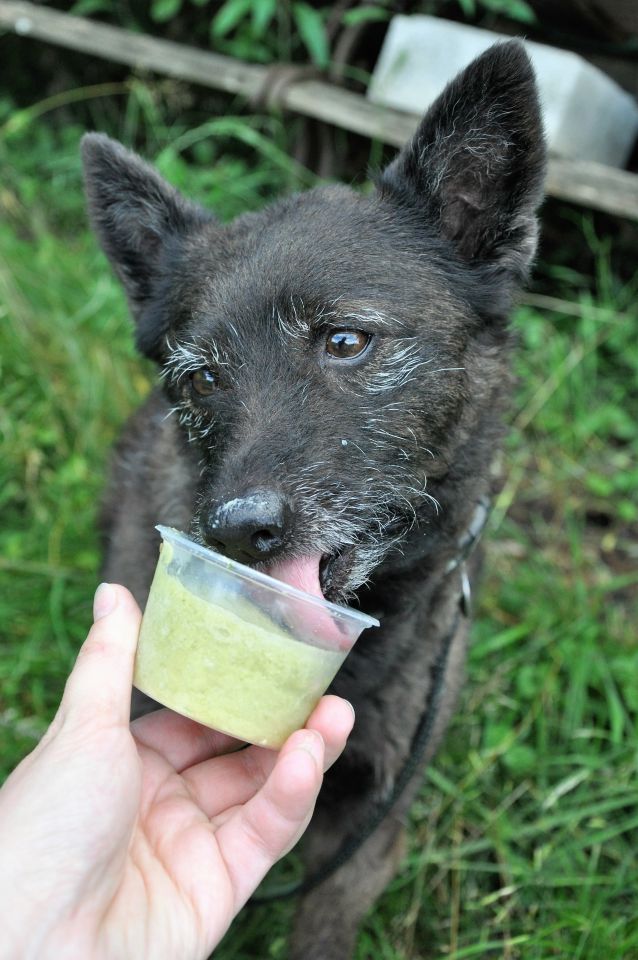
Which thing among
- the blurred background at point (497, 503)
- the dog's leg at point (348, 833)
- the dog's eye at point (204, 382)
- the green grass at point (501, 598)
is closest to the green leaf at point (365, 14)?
the blurred background at point (497, 503)

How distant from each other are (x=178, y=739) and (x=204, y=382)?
2.91 ft

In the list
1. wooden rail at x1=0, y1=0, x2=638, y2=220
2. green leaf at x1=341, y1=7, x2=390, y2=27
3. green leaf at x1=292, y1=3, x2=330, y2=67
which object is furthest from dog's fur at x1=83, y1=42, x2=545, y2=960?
green leaf at x1=292, y1=3, x2=330, y2=67

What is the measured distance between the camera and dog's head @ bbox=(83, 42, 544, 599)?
1960 mm

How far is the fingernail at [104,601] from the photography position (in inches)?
69.9

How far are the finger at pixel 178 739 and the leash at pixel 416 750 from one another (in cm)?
63

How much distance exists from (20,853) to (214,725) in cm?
40

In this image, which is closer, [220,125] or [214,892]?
[214,892]

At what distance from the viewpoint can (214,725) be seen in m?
1.69

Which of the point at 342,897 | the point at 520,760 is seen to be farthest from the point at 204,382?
the point at 520,760

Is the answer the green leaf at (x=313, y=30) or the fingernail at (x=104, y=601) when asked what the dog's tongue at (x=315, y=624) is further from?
the green leaf at (x=313, y=30)

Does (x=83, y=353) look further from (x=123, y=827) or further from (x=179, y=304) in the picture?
(x=123, y=827)

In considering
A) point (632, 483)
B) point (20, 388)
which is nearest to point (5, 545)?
point (20, 388)

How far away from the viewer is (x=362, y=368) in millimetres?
2135

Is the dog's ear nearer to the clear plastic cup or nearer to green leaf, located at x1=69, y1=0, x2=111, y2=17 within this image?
the clear plastic cup
